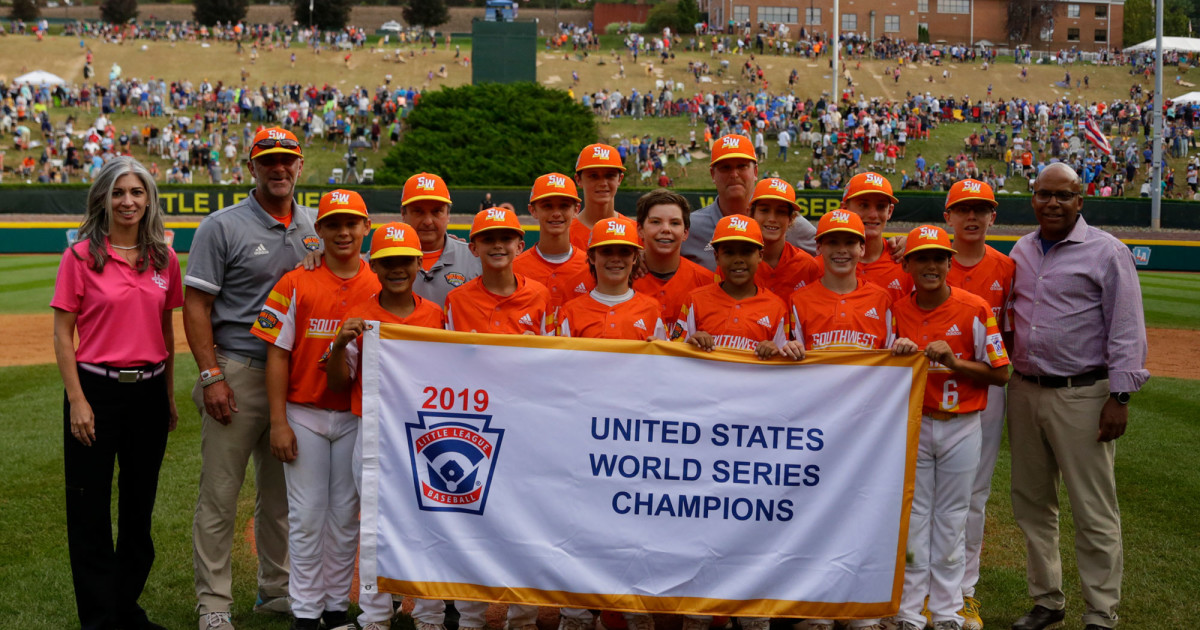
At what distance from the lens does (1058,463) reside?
5.80 meters

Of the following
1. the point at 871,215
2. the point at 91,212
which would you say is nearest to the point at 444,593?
A: the point at 91,212

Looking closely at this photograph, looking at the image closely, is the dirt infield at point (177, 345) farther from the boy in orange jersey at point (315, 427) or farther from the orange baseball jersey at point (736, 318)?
the orange baseball jersey at point (736, 318)

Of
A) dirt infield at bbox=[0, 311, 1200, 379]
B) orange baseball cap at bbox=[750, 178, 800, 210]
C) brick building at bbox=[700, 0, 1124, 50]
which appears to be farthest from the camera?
brick building at bbox=[700, 0, 1124, 50]

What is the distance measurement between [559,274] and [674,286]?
809 millimetres

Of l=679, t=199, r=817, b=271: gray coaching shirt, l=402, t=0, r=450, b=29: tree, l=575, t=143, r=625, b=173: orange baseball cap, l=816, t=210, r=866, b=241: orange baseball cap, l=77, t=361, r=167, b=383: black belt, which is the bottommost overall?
l=77, t=361, r=167, b=383: black belt

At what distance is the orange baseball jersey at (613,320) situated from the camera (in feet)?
18.0

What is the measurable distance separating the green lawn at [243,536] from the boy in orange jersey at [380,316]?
2.56 feet

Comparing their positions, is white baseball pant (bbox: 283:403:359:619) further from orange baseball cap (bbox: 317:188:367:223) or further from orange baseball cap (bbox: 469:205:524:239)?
orange baseball cap (bbox: 469:205:524:239)

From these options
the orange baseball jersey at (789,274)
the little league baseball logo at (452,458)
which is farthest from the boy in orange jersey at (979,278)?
the little league baseball logo at (452,458)

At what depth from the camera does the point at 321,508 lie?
5348 mm

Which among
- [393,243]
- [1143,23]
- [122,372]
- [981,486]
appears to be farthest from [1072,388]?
[1143,23]

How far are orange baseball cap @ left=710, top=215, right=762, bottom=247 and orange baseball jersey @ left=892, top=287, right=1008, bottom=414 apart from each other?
1.04m

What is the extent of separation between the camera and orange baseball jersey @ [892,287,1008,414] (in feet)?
17.7

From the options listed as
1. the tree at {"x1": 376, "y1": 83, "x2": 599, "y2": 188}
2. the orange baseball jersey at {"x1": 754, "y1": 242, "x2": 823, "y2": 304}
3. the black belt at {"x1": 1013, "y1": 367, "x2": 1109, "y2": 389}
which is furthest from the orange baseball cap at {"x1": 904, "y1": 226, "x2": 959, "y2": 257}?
the tree at {"x1": 376, "y1": 83, "x2": 599, "y2": 188}
